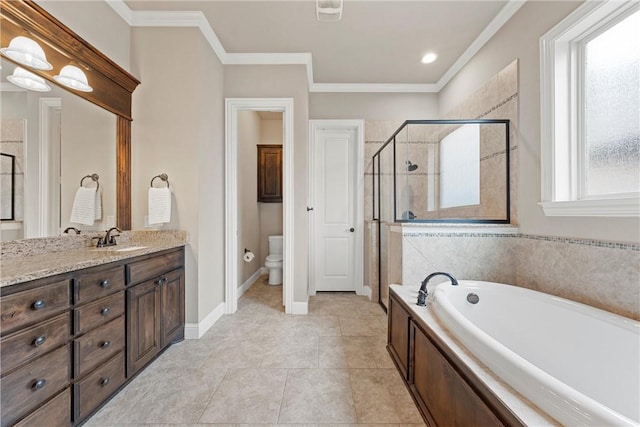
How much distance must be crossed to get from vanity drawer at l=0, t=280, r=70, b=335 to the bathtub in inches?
72.1

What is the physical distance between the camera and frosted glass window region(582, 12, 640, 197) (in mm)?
1422

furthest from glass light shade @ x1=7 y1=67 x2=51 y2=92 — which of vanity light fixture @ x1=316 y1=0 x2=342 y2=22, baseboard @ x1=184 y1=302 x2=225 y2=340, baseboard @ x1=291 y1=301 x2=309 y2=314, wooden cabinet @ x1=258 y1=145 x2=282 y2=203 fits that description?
→ wooden cabinet @ x1=258 y1=145 x2=282 y2=203

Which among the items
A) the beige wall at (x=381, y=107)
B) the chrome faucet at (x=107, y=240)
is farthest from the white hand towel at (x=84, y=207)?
the beige wall at (x=381, y=107)

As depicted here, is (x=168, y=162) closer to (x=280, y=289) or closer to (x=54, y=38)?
(x=54, y=38)

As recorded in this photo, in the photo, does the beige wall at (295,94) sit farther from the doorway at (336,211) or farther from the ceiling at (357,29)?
the doorway at (336,211)

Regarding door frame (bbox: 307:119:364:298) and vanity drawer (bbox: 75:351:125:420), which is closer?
vanity drawer (bbox: 75:351:125:420)

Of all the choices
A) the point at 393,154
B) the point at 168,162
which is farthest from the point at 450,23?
the point at 168,162

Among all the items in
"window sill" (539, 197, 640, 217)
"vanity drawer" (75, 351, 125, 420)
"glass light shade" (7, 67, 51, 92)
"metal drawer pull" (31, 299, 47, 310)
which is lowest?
"vanity drawer" (75, 351, 125, 420)

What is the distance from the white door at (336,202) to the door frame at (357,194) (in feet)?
0.15

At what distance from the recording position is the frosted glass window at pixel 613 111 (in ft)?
A: 4.66

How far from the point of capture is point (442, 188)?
8.80ft

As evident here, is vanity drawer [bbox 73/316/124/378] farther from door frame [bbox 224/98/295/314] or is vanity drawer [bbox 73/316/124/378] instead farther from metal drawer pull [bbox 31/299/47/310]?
door frame [bbox 224/98/295/314]

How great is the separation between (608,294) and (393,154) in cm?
196

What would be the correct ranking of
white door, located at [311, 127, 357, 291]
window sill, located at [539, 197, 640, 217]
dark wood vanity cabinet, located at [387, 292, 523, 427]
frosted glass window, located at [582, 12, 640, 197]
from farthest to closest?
white door, located at [311, 127, 357, 291] → frosted glass window, located at [582, 12, 640, 197] → window sill, located at [539, 197, 640, 217] → dark wood vanity cabinet, located at [387, 292, 523, 427]
